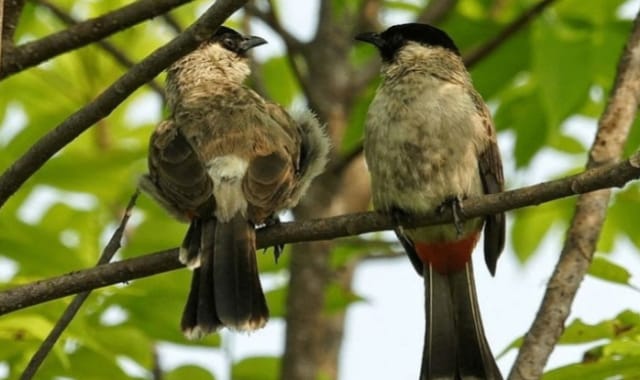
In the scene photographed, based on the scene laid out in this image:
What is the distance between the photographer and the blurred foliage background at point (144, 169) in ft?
12.6

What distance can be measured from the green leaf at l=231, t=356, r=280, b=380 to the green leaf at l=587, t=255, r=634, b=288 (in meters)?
1.60

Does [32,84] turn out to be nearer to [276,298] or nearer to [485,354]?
[276,298]

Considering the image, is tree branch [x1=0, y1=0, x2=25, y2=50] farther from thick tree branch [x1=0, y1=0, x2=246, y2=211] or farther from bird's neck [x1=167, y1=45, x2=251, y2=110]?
bird's neck [x1=167, y1=45, x2=251, y2=110]

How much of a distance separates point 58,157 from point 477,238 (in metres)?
1.76

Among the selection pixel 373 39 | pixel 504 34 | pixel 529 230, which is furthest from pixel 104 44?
pixel 529 230

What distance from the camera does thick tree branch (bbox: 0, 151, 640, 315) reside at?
2.98m

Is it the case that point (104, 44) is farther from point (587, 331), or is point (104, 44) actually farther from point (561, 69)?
point (587, 331)

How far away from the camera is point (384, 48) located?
492 centimetres

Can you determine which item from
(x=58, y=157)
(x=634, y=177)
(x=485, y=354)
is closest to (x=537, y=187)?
(x=634, y=177)

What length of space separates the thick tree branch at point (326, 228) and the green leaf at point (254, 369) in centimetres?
111

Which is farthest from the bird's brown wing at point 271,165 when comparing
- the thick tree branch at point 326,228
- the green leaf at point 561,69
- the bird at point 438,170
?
the green leaf at point 561,69

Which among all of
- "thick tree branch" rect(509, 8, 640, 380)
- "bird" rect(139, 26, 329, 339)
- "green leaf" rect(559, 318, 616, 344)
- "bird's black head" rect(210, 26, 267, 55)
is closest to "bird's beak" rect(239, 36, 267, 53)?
"bird's black head" rect(210, 26, 267, 55)

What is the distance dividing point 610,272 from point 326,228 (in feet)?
2.60

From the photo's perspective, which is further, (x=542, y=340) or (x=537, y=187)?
(x=542, y=340)
